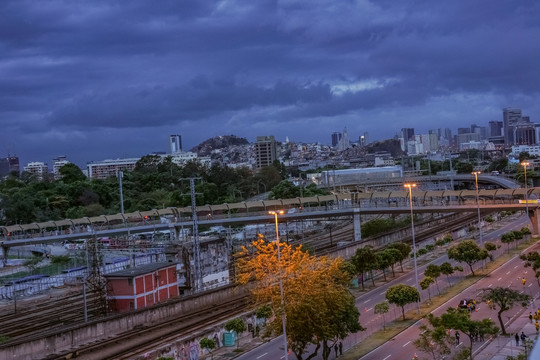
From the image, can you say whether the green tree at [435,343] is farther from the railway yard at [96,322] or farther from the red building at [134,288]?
the red building at [134,288]

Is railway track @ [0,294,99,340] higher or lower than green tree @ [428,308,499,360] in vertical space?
lower

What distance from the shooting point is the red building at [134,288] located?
115 ft

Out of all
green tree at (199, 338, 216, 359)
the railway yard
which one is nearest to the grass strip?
green tree at (199, 338, 216, 359)

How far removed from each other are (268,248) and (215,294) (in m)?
15.7

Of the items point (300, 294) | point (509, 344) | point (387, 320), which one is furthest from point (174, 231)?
point (300, 294)

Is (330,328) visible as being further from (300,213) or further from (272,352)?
(300,213)

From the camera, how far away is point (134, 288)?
35.2 metres

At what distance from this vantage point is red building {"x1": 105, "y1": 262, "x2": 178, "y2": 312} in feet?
115

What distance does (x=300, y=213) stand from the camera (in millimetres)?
63875

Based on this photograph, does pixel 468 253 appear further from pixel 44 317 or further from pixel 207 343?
pixel 44 317

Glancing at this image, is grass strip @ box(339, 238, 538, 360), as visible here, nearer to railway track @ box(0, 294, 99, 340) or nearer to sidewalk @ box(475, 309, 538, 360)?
sidewalk @ box(475, 309, 538, 360)

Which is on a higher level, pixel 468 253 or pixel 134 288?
pixel 134 288

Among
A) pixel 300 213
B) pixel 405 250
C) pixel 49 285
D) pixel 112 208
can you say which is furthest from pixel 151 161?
pixel 405 250

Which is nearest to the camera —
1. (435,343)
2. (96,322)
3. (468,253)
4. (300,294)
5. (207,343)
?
(300,294)
